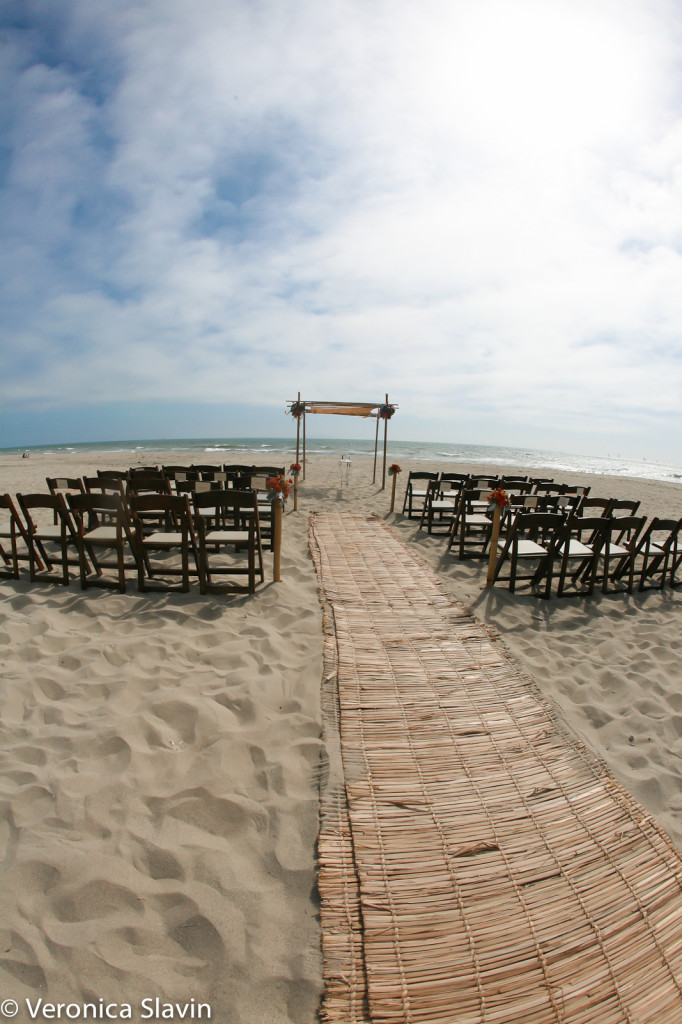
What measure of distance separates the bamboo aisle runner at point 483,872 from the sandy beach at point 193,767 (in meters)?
0.16

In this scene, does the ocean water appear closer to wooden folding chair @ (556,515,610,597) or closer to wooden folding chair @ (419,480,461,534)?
wooden folding chair @ (419,480,461,534)

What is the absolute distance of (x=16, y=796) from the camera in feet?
6.79

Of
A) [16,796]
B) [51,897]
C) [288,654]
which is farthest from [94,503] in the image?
[51,897]

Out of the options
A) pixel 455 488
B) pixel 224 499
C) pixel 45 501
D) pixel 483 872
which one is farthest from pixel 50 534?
pixel 455 488

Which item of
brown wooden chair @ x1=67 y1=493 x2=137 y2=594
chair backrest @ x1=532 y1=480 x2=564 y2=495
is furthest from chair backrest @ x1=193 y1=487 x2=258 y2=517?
chair backrest @ x1=532 y1=480 x2=564 y2=495

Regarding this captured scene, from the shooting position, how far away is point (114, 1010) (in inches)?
55.0

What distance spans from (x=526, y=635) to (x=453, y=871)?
8.46ft

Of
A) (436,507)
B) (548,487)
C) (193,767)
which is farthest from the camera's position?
(548,487)

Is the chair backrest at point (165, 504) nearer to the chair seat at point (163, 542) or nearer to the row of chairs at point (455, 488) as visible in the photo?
the chair seat at point (163, 542)

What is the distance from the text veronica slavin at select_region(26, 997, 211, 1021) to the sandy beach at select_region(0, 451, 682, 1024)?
0.02 meters

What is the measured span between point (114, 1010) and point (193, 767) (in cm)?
93

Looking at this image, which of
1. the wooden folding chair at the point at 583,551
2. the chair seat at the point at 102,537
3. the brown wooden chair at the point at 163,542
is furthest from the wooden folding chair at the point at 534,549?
the chair seat at the point at 102,537

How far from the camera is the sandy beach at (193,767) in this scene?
4.98 feet

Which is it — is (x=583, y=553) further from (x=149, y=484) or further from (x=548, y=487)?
(x=149, y=484)
